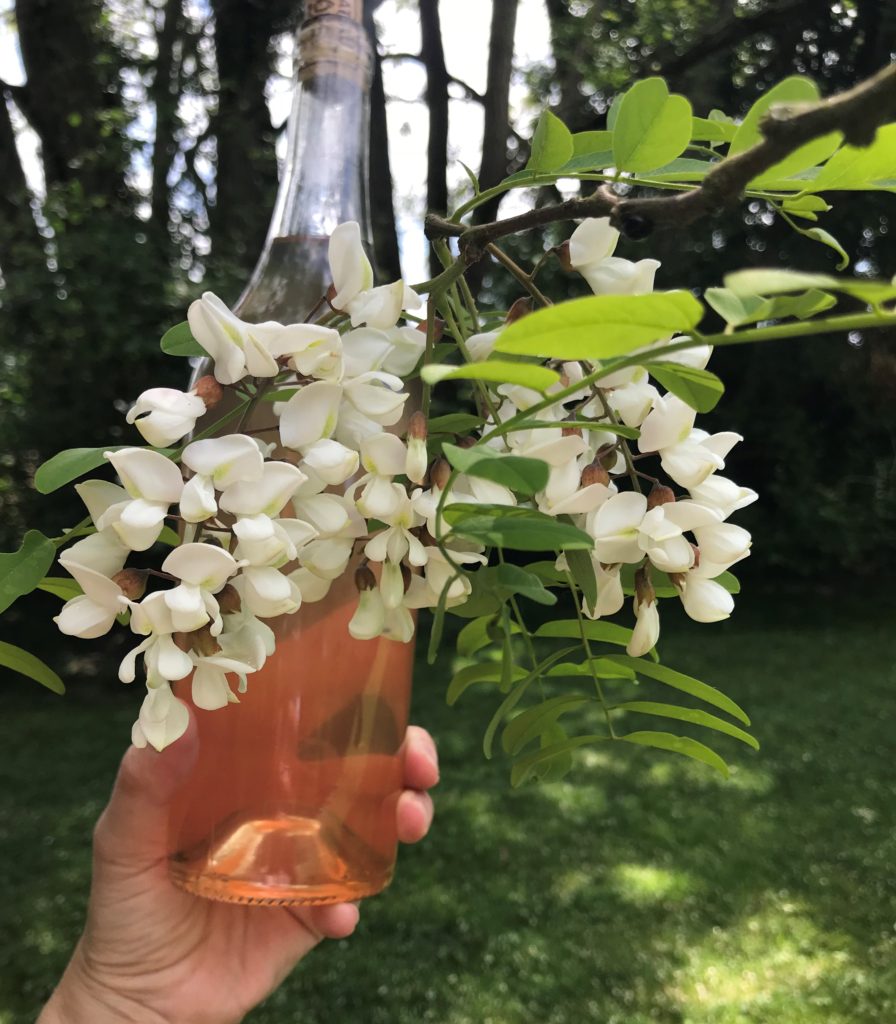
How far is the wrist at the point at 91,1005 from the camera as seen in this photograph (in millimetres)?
620

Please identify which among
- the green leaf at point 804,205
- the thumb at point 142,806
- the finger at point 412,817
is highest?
the green leaf at point 804,205

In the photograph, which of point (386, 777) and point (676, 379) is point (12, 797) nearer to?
point (386, 777)

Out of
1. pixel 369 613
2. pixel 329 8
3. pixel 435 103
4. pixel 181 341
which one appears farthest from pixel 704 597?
pixel 435 103

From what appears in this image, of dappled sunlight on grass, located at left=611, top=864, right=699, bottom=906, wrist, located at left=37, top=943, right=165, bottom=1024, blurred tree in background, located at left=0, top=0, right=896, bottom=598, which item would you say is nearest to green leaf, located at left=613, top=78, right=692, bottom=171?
wrist, located at left=37, top=943, right=165, bottom=1024

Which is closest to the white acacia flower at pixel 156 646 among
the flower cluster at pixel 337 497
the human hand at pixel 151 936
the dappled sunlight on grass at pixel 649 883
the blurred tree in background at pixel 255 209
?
the flower cluster at pixel 337 497

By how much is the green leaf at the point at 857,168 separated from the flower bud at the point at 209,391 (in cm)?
21

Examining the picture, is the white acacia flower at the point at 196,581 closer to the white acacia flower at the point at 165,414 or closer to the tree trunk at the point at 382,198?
the white acacia flower at the point at 165,414

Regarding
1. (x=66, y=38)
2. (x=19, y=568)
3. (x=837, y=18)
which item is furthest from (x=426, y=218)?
(x=837, y=18)

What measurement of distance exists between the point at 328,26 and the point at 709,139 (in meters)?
0.26

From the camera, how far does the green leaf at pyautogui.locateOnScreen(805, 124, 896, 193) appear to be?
10.5 inches

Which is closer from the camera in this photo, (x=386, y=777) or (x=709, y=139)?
(x=709, y=139)

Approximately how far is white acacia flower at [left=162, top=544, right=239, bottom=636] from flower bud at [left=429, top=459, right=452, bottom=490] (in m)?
0.08

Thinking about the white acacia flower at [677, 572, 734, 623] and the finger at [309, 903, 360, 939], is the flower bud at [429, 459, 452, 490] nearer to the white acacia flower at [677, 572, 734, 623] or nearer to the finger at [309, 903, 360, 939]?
the white acacia flower at [677, 572, 734, 623]

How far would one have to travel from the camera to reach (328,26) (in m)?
0.48
